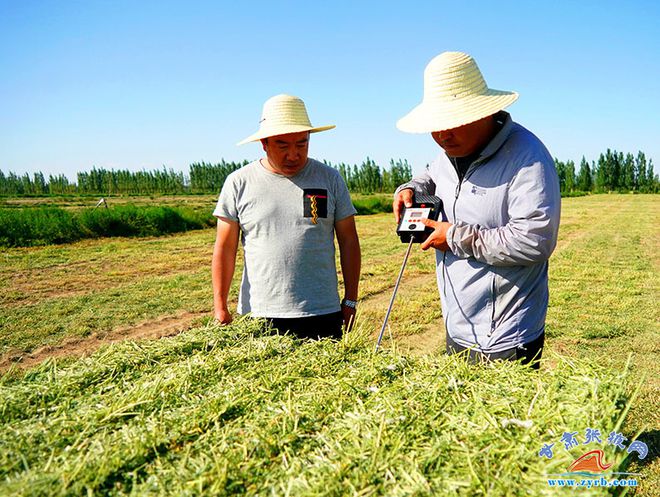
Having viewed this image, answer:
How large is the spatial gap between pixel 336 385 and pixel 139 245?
13163 millimetres

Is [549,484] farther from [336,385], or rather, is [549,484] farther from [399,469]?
[336,385]

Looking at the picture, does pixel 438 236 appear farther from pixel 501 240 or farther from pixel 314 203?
pixel 314 203

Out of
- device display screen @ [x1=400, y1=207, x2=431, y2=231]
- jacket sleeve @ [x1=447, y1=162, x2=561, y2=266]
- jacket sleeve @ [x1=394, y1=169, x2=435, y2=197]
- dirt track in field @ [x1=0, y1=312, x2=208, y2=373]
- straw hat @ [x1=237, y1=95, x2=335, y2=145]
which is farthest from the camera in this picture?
dirt track in field @ [x1=0, y1=312, x2=208, y2=373]

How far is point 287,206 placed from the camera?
A: 113 inches

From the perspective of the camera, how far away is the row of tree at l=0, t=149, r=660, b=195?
66.8 metres

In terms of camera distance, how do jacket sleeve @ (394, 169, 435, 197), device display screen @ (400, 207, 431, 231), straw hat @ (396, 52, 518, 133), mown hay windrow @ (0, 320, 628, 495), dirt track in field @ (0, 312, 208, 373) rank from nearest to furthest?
mown hay windrow @ (0, 320, 628, 495), straw hat @ (396, 52, 518, 133), device display screen @ (400, 207, 431, 231), jacket sleeve @ (394, 169, 435, 197), dirt track in field @ (0, 312, 208, 373)

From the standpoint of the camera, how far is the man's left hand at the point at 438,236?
7.36ft

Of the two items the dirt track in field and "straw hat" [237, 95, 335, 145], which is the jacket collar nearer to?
"straw hat" [237, 95, 335, 145]

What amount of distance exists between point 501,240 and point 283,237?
1287 mm

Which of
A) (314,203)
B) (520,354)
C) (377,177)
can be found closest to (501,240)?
(520,354)

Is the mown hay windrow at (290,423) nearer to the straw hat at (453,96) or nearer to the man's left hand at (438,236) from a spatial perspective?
the man's left hand at (438,236)

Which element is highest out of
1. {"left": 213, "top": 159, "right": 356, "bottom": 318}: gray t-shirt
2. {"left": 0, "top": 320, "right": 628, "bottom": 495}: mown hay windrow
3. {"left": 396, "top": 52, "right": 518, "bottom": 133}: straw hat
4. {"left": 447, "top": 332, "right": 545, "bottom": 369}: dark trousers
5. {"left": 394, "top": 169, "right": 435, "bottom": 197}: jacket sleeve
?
{"left": 396, "top": 52, "right": 518, "bottom": 133}: straw hat

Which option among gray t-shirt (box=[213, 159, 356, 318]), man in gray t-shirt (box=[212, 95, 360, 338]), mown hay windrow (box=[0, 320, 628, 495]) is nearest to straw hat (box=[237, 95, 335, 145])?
man in gray t-shirt (box=[212, 95, 360, 338])

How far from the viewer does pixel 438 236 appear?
2.26m
